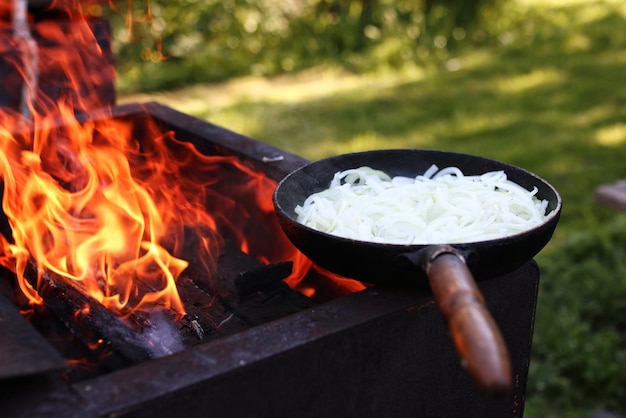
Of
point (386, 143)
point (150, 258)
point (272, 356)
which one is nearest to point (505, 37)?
point (386, 143)

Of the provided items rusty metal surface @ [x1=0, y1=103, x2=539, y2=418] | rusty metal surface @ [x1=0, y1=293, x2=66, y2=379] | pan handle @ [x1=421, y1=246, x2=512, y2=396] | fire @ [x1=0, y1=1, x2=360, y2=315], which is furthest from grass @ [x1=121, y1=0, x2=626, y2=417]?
rusty metal surface @ [x1=0, y1=293, x2=66, y2=379]

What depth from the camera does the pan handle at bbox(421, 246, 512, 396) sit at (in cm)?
131

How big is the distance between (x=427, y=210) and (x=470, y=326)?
704 millimetres

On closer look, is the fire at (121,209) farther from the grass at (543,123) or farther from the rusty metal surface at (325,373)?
the grass at (543,123)

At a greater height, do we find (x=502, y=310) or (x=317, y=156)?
(x=502, y=310)

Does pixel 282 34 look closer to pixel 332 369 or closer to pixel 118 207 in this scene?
pixel 118 207

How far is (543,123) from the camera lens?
6.35 metres

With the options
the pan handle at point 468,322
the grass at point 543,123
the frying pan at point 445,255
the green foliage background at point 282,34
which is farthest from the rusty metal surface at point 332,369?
the green foliage background at point 282,34

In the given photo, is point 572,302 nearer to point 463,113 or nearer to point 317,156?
point 317,156

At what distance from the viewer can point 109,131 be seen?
3.34 metres

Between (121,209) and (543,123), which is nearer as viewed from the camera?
(121,209)

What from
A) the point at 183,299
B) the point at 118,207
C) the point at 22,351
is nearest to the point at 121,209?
the point at 118,207

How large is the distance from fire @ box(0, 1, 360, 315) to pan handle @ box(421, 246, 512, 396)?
3.46 ft

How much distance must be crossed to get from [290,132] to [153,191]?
3340 mm
